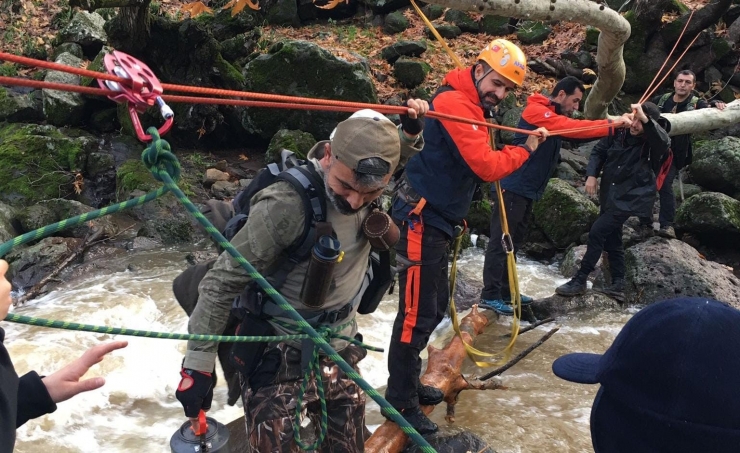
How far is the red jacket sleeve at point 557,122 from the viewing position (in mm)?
5141

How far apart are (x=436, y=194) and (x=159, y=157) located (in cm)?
242

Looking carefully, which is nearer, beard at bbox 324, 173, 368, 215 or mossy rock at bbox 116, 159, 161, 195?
beard at bbox 324, 173, 368, 215

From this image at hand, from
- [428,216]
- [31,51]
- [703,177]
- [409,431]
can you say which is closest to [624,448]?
[409,431]

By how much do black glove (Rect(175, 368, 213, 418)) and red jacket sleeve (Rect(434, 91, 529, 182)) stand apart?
225 centimetres

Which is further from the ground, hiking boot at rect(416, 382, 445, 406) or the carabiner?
the carabiner

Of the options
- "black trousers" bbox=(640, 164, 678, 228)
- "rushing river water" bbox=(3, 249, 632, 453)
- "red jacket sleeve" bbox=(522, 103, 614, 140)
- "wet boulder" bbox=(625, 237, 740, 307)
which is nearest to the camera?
"rushing river water" bbox=(3, 249, 632, 453)

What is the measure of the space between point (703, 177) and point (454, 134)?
9.10 metres

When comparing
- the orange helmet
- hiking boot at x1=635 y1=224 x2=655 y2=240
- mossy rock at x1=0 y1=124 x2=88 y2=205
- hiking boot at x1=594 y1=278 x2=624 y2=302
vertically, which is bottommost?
mossy rock at x1=0 y1=124 x2=88 y2=205

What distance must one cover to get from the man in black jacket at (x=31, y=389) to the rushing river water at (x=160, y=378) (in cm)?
314

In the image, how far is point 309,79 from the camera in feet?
40.3

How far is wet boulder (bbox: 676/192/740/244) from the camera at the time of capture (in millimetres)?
9156

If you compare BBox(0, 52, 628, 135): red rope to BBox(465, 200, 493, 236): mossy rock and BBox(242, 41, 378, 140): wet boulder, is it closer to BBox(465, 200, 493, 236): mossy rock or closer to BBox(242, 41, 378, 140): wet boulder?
BBox(465, 200, 493, 236): mossy rock

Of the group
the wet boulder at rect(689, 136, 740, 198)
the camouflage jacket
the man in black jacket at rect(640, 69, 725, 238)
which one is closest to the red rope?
the camouflage jacket

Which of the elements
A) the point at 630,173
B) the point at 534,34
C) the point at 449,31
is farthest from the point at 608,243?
the point at 449,31
